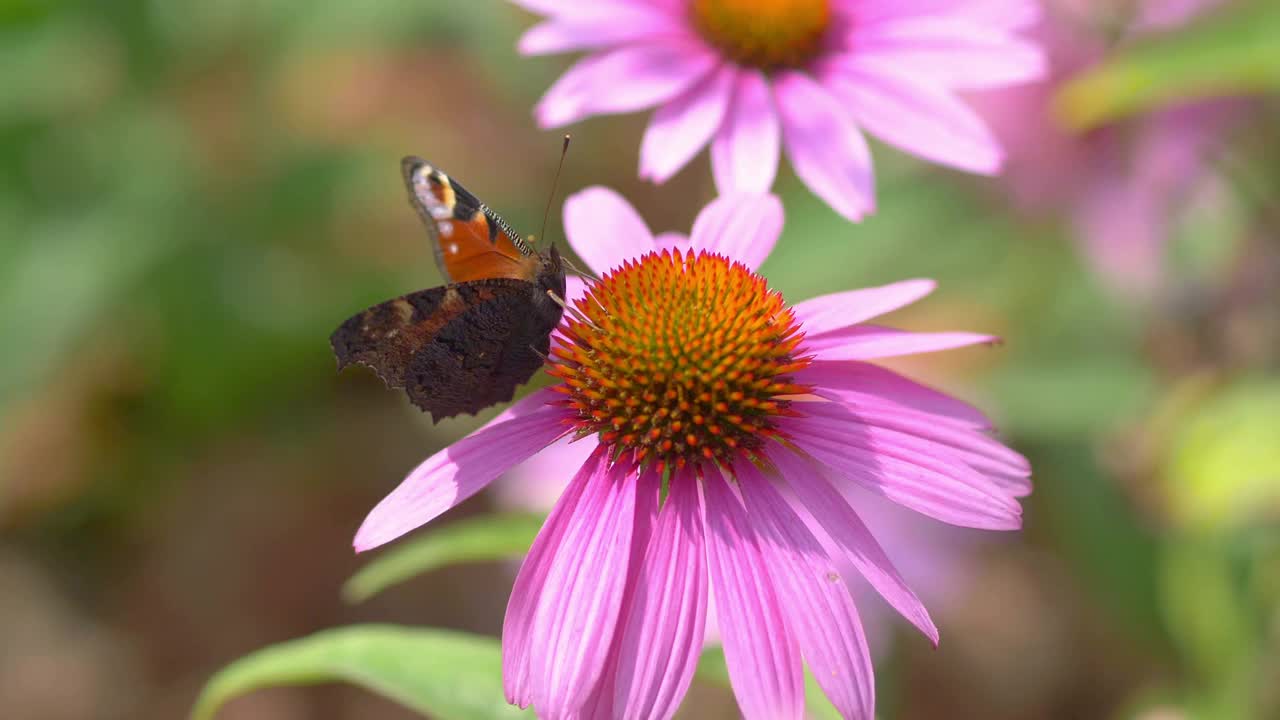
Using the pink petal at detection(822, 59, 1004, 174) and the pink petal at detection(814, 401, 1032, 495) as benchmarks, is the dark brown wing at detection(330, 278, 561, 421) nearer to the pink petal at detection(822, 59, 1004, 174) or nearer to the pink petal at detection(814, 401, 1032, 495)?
the pink petal at detection(814, 401, 1032, 495)

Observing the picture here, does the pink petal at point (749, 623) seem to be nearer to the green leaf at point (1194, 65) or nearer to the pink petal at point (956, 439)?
the pink petal at point (956, 439)

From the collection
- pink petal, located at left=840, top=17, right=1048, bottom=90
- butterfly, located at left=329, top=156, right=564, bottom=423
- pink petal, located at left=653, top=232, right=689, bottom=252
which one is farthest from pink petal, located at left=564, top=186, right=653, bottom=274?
pink petal, located at left=840, top=17, right=1048, bottom=90

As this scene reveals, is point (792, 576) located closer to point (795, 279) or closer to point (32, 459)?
point (795, 279)

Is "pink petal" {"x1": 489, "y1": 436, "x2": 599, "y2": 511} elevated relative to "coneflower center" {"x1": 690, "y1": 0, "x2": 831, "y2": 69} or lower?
lower

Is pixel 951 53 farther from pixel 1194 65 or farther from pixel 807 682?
pixel 807 682

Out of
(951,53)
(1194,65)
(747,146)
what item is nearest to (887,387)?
(747,146)

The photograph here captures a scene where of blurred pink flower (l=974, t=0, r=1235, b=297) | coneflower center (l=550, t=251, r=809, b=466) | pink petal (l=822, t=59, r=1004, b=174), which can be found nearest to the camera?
coneflower center (l=550, t=251, r=809, b=466)
